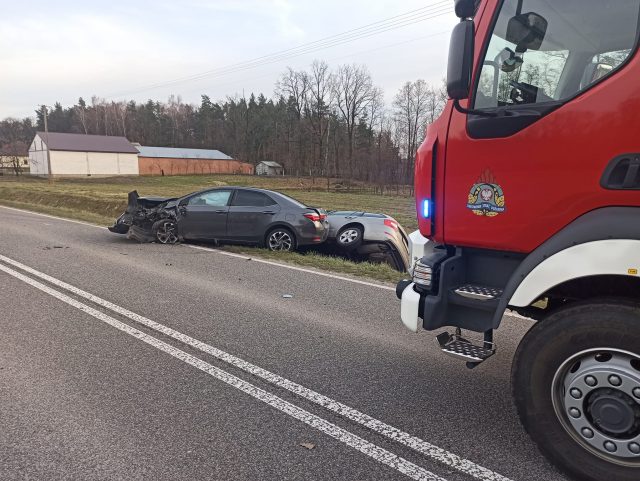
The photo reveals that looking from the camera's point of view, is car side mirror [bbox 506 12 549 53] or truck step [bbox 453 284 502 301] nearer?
car side mirror [bbox 506 12 549 53]

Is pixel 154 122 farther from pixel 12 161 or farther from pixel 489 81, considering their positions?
pixel 489 81

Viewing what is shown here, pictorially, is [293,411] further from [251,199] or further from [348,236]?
[251,199]

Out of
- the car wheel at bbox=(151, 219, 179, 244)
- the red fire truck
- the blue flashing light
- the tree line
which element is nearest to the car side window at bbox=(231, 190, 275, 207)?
the car wheel at bbox=(151, 219, 179, 244)

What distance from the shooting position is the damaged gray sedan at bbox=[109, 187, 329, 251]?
34.7 feet

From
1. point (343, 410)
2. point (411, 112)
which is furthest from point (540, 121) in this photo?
point (411, 112)

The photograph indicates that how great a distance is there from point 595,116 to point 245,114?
4095 inches

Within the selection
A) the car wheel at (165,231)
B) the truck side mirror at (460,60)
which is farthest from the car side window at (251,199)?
the truck side mirror at (460,60)

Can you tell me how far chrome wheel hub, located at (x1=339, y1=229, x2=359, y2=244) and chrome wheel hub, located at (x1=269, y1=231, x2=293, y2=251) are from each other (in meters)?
1.18

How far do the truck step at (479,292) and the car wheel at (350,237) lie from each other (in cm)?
735

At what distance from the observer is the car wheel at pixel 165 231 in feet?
36.2

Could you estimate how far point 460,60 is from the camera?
108 inches

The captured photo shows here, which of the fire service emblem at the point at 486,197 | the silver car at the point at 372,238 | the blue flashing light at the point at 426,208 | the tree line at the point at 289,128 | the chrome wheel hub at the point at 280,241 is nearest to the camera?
the fire service emblem at the point at 486,197

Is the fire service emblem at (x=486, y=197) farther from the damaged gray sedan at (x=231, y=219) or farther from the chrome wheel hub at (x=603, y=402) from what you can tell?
the damaged gray sedan at (x=231, y=219)

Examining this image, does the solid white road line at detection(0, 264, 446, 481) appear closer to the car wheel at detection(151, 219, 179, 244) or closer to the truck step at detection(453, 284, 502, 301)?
the truck step at detection(453, 284, 502, 301)
